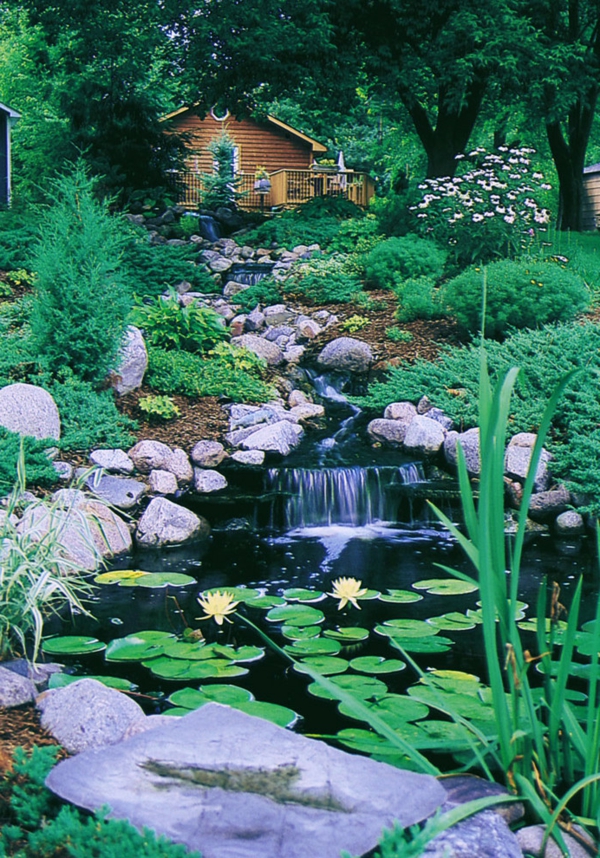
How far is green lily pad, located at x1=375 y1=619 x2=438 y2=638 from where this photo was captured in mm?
4750

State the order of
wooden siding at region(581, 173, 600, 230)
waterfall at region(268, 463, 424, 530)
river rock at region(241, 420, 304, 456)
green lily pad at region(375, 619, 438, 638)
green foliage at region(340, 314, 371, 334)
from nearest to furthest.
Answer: green lily pad at region(375, 619, 438, 638) → waterfall at region(268, 463, 424, 530) → river rock at region(241, 420, 304, 456) → green foliage at region(340, 314, 371, 334) → wooden siding at region(581, 173, 600, 230)

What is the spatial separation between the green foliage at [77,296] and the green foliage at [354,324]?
3.62 metres

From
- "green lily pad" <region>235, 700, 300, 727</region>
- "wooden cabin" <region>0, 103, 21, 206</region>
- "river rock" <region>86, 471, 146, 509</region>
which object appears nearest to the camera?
"green lily pad" <region>235, 700, 300, 727</region>

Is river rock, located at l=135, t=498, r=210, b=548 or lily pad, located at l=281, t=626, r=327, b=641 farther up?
river rock, located at l=135, t=498, r=210, b=548

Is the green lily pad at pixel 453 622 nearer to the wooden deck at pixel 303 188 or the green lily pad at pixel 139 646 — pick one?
the green lily pad at pixel 139 646

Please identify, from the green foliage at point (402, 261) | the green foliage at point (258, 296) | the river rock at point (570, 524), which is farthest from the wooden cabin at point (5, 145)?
the river rock at point (570, 524)

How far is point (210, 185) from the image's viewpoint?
21062mm

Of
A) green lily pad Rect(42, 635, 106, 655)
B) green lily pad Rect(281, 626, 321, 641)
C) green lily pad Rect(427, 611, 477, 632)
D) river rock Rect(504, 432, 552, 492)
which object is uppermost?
river rock Rect(504, 432, 552, 492)

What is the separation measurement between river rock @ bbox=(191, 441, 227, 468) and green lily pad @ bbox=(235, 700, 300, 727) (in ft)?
13.5

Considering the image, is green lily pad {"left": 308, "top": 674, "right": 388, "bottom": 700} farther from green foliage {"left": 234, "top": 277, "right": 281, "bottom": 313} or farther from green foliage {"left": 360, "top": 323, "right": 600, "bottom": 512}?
green foliage {"left": 234, "top": 277, "right": 281, "bottom": 313}

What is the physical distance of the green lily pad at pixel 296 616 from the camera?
498 centimetres

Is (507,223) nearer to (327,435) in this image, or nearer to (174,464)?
(327,435)

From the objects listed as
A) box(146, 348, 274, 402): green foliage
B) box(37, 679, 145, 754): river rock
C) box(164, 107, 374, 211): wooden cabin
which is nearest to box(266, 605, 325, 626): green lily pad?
box(37, 679, 145, 754): river rock

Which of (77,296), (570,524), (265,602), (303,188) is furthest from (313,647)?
(303,188)
